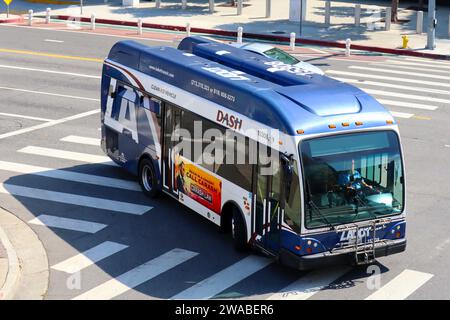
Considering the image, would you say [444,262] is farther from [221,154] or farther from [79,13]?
[79,13]

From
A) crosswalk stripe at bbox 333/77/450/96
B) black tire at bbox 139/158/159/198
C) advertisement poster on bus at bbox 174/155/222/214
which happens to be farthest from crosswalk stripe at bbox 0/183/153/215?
crosswalk stripe at bbox 333/77/450/96

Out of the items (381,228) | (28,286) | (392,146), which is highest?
(392,146)

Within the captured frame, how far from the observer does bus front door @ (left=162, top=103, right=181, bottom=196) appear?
17.5 m

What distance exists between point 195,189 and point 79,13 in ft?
93.1

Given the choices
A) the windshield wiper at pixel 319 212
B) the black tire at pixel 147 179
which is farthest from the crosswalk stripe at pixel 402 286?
the black tire at pixel 147 179

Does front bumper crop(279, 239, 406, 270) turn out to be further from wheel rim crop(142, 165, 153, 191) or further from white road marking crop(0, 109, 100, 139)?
white road marking crop(0, 109, 100, 139)

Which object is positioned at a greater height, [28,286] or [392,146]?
[392,146]

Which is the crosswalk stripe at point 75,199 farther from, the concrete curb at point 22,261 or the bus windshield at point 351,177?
the bus windshield at point 351,177

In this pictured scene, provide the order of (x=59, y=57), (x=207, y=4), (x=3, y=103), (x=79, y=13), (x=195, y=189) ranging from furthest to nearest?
(x=207, y=4) < (x=79, y=13) < (x=59, y=57) < (x=3, y=103) < (x=195, y=189)

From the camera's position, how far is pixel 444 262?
603 inches

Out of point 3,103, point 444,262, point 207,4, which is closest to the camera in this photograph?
point 444,262

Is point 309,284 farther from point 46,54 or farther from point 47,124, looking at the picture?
point 46,54

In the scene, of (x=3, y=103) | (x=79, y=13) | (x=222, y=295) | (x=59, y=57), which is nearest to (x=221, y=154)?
(x=222, y=295)

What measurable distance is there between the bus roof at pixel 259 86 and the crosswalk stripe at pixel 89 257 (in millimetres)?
3162
